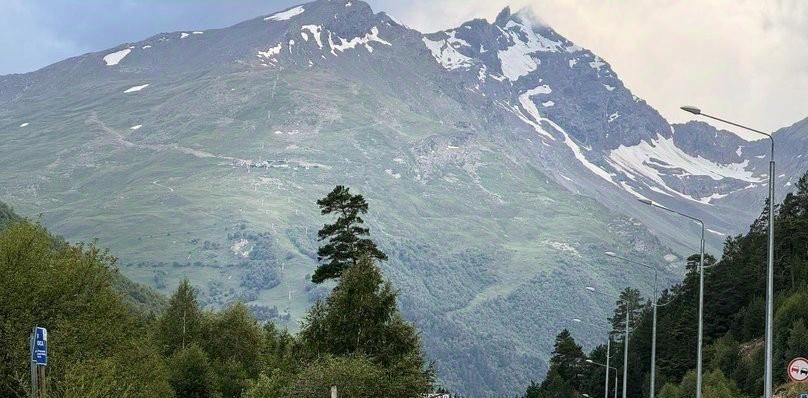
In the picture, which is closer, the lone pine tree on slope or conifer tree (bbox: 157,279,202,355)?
the lone pine tree on slope

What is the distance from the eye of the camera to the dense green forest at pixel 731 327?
9500 cm

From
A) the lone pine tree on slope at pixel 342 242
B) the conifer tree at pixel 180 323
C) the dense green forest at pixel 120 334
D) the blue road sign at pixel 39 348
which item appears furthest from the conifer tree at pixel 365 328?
the conifer tree at pixel 180 323

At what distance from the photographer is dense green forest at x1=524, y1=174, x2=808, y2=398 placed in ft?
312

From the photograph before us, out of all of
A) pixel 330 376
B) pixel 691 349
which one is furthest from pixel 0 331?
pixel 691 349

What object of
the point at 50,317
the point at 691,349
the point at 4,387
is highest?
the point at 691,349

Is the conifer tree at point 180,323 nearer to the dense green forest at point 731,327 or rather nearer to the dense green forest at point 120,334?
the dense green forest at point 120,334

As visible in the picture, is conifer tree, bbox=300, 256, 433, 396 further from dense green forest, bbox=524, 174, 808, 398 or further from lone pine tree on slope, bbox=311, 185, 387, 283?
dense green forest, bbox=524, 174, 808, 398

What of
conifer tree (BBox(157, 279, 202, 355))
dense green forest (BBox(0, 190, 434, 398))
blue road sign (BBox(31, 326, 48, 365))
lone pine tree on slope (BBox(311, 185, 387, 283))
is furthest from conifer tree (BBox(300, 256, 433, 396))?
conifer tree (BBox(157, 279, 202, 355))

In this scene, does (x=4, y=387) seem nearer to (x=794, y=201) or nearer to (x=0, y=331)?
(x=0, y=331)

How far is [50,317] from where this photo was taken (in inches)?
2153

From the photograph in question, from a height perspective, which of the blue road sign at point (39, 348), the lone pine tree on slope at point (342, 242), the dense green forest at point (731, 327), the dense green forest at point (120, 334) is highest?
the dense green forest at point (731, 327)

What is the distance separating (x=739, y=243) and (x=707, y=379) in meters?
68.4

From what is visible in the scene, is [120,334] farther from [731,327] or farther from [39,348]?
[731,327]

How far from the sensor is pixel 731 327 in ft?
414
